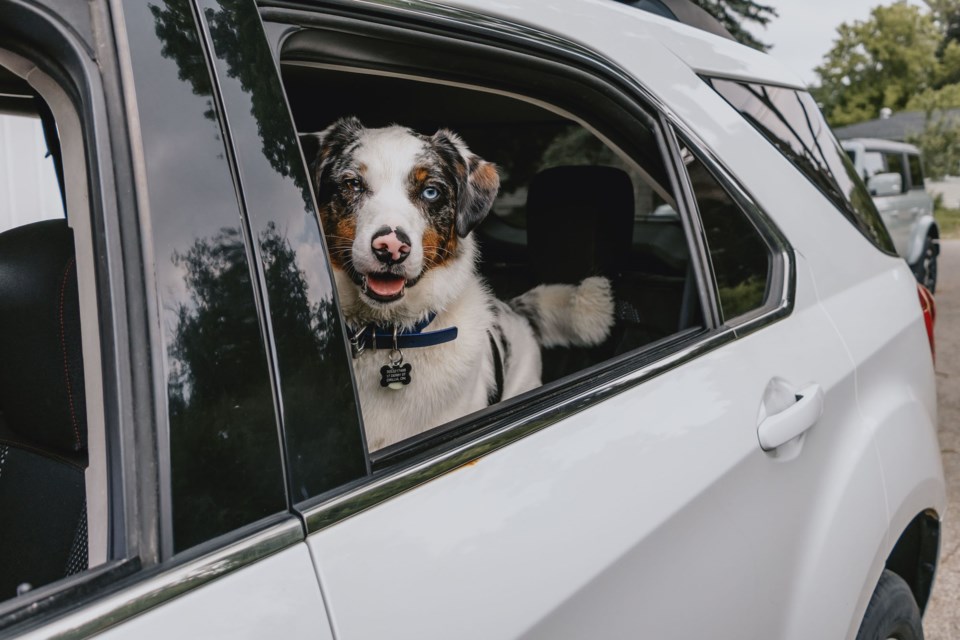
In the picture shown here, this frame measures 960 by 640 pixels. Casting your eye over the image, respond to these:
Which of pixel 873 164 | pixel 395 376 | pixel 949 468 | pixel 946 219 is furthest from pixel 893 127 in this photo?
pixel 395 376

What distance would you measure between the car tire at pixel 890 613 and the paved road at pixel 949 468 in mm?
933

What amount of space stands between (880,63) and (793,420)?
69.2 meters

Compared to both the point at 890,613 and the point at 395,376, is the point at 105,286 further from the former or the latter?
the point at 890,613

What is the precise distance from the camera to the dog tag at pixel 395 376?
1997mm

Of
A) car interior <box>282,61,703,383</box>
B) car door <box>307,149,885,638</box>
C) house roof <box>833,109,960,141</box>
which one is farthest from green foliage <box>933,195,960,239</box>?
car door <box>307,149,885,638</box>

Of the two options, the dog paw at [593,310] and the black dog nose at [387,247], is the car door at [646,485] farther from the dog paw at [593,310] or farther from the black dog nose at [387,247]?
the dog paw at [593,310]

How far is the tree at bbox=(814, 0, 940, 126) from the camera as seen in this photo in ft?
193

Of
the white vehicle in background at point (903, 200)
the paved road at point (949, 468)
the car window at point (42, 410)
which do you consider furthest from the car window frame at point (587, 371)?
the white vehicle in background at point (903, 200)

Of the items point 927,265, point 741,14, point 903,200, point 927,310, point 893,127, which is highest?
point 741,14

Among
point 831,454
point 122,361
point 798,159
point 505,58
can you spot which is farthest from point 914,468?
point 122,361

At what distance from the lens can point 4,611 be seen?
2.45ft

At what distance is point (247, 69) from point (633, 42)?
1124 millimetres

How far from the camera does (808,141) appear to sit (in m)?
2.41

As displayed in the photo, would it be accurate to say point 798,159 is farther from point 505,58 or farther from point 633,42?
point 505,58
